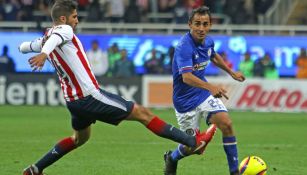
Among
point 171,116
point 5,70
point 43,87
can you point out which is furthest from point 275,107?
point 5,70

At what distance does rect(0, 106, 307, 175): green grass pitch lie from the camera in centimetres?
1161

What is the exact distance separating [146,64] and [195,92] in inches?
667

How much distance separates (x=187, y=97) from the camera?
10688 mm

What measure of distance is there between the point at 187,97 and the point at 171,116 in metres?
11.3

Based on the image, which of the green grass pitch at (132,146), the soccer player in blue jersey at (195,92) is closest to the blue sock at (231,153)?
the soccer player in blue jersey at (195,92)

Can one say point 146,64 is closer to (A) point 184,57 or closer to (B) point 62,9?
(A) point 184,57

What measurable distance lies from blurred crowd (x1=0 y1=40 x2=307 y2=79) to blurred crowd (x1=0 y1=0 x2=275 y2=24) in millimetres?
2076

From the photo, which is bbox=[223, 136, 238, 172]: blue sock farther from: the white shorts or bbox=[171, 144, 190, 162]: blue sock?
bbox=[171, 144, 190, 162]: blue sock

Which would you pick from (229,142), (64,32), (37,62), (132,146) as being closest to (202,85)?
(229,142)

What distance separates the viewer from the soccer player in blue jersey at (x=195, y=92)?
10242 millimetres

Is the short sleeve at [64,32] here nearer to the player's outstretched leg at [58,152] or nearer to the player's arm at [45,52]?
the player's arm at [45,52]

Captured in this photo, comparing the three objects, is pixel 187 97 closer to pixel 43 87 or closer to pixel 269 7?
pixel 43 87

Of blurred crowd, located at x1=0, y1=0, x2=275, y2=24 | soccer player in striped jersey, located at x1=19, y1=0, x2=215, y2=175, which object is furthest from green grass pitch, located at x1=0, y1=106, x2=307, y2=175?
blurred crowd, located at x1=0, y1=0, x2=275, y2=24

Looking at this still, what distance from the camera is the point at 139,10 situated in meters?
30.1
